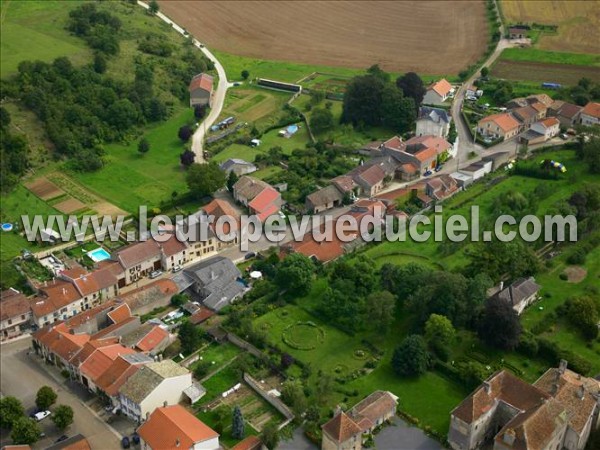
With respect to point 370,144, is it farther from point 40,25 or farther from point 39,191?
point 40,25

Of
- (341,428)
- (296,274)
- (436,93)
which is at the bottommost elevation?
(341,428)

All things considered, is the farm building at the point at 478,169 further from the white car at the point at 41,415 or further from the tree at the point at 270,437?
the white car at the point at 41,415

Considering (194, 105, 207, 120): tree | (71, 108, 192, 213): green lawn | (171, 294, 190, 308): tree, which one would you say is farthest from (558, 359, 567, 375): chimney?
(194, 105, 207, 120): tree

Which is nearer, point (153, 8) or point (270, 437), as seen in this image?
point (270, 437)

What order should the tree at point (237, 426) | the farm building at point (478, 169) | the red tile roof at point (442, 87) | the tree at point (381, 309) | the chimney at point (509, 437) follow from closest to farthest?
the chimney at point (509, 437) < the tree at point (237, 426) < the tree at point (381, 309) < the farm building at point (478, 169) < the red tile roof at point (442, 87)

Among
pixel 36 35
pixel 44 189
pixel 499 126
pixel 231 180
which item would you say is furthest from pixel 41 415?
pixel 36 35

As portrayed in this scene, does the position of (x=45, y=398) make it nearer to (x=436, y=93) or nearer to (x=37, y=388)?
(x=37, y=388)

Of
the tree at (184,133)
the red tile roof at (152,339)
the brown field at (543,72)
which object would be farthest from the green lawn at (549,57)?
the red tile roof at (152,339)
